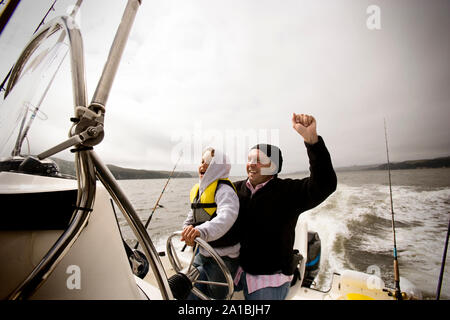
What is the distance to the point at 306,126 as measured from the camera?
3.93ft

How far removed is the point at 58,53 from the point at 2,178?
61 cm

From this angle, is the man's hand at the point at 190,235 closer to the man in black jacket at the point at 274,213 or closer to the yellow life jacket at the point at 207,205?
the yellow life jacket at the point at 207,205

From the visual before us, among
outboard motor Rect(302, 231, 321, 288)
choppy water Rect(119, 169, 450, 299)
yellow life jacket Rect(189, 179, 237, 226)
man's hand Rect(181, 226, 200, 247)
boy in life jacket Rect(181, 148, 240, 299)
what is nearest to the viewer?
man's hand Rect(181, 226, 200, 247)

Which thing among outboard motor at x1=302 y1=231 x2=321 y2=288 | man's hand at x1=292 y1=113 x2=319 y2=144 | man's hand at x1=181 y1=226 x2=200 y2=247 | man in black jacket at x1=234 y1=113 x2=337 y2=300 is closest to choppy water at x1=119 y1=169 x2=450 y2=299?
outboard motor at x1=302 y1=231 x2=321 y2=288

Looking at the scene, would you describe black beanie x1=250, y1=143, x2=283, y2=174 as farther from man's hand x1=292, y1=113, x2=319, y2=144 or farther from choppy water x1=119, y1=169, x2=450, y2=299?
choppy water x1=119, y1=169, x2=450, y2=299

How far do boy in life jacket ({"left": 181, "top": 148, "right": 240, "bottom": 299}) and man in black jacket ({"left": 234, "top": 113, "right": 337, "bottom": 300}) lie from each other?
0.11 metres

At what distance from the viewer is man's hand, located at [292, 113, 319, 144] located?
3.88 feet

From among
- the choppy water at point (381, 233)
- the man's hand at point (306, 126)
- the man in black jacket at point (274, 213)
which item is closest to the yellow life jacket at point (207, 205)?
the man in black jacket at point (274, 213)

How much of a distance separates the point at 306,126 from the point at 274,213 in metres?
0.66

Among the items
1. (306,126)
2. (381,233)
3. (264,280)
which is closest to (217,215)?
(264,280)

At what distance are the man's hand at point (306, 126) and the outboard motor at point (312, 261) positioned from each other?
6.86 ft

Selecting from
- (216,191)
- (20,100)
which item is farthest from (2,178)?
(216,191)

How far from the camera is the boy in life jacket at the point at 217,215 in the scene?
1.35 meters
